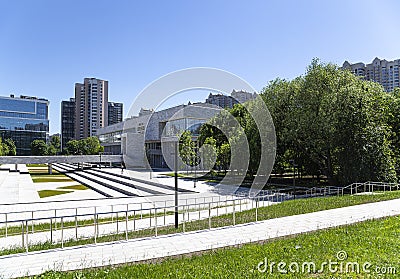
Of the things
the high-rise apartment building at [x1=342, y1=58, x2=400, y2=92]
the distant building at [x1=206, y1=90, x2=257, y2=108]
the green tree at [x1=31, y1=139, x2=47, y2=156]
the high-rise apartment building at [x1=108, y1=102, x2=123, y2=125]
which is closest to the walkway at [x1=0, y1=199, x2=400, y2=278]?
the distant building at [x1=206, y1=90, x2=257, y2=108]

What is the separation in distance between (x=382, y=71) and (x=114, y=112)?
96734 mm

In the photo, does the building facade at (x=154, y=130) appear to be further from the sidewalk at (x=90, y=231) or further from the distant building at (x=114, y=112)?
the distant building at (x=114, y=112)

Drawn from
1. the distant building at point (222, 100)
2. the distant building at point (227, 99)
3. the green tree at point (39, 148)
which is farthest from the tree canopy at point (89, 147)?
the distant building at point (222, 100)

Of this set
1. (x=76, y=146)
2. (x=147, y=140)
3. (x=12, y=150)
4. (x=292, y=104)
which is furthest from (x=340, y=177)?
(x=12, y=150)

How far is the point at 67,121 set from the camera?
122375 mm

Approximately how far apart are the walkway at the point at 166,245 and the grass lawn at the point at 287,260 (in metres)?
0.70

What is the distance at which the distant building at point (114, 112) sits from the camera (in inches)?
4813

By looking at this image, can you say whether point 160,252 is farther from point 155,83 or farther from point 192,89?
point 192,89

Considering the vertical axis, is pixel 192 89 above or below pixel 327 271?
above

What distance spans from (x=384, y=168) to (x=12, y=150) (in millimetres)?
82642

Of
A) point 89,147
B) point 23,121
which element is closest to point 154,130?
point 89,147

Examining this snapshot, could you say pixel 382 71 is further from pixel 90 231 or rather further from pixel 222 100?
pixel 90 231

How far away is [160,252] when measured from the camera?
7.21m

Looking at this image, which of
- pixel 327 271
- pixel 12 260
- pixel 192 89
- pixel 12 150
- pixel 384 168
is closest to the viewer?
pixel 327 271
